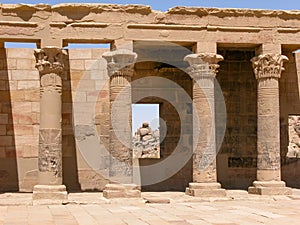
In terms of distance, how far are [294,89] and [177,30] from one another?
19.3 feet

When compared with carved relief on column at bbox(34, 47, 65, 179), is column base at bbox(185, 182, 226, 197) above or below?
below

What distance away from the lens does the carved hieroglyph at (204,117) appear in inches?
642

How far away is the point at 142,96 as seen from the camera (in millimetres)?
19672

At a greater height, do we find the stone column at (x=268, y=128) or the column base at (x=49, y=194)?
the stone column at (x=268, y=128)

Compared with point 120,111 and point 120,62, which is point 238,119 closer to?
point 120,111

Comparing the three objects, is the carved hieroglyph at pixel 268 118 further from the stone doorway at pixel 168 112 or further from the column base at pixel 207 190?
the stone doorway at pixel 168 112

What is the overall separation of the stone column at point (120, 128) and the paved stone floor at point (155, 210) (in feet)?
1.73

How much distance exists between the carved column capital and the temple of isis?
0.10 ft

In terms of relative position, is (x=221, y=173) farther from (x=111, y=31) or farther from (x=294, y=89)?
(x=111, y=31)

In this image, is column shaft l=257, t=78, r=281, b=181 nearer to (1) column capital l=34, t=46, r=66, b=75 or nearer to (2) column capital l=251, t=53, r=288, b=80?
(2) column capital l=251, t=53, r=288, b=80

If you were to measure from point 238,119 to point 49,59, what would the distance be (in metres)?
7.71

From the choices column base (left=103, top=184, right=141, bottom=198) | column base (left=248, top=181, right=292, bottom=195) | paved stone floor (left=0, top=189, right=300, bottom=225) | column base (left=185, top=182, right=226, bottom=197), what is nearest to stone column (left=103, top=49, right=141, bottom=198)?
column base (left=103, top=184, right=141, bottom=198)

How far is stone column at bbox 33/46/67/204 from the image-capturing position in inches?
612

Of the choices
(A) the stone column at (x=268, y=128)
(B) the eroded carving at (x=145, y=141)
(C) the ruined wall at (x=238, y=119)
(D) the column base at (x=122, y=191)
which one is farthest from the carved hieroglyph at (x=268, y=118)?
(B) the eroded carving at (x=145, y=141)
